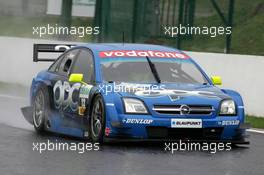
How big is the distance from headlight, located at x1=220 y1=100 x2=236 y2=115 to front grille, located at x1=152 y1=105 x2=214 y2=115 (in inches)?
6.9

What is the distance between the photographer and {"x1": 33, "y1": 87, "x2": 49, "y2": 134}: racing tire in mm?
13031

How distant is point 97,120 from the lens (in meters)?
11.5

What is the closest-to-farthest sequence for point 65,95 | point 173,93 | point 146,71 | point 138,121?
point 138,121, point 173,93, point 146,71, point 65,95

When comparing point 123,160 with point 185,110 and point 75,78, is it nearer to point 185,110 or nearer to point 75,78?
point 185,110

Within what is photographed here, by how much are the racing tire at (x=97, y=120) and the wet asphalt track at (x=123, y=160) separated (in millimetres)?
189

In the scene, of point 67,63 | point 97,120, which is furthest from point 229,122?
point 67,63

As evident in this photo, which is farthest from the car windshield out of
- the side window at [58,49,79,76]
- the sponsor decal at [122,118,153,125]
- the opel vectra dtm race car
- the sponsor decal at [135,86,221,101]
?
the sponsor decal at [122,118,153,125]

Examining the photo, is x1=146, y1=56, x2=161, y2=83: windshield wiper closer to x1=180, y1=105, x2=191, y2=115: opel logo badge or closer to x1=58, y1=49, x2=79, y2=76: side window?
x1=180, y1=105, x2=191, y2=115: opel logo badge

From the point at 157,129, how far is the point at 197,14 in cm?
1028

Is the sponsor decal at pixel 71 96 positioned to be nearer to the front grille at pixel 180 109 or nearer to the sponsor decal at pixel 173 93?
the sponsor decal at pixel 173 93

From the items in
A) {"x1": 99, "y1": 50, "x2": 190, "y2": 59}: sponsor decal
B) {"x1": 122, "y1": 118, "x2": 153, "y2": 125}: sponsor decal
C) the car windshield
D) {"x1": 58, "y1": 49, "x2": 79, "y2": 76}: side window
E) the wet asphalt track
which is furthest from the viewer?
{"x1": 58, "y1": 49, "x2": 79, "y2": 76}: side window

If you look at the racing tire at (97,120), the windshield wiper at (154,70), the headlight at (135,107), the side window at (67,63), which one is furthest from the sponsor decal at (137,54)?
the headlight at (135,107)

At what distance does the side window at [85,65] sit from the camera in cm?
1218

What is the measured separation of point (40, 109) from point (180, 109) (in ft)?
9.15
